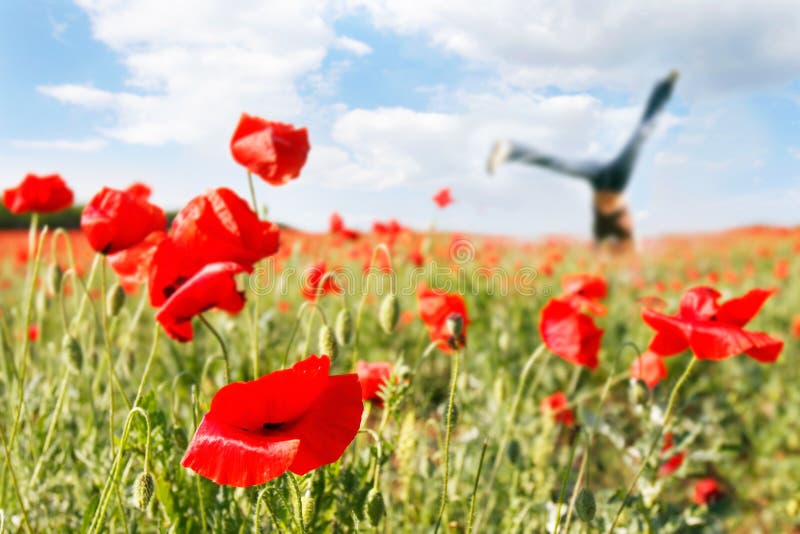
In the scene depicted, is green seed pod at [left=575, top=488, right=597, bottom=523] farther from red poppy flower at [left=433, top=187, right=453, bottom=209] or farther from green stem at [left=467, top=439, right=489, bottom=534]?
red poppy flower at [left=433, top=187, right=453, bottom=209]

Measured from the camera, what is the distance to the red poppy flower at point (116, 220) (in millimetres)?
1104

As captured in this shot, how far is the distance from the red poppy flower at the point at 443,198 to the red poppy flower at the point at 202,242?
2032 millimetres

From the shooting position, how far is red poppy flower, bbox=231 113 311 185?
122 cm

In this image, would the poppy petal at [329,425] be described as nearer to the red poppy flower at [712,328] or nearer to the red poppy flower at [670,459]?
the red poppy flower at [712,328]

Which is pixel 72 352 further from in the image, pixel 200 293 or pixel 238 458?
pixel 238 458

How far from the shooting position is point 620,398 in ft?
11.3

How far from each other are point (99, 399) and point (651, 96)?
6.60 meters

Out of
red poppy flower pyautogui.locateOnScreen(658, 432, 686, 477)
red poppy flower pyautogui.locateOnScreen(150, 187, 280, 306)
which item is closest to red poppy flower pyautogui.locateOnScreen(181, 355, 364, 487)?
red poppy flower pyautogui.locateOnScreen(150, 187, 280, 306)

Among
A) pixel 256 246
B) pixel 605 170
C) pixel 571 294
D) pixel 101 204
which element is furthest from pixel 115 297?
pixel 605 170

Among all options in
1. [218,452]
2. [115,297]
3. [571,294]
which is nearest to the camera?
[218,452]

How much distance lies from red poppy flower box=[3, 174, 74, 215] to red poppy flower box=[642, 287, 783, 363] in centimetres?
129

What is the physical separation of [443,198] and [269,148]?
185 cm

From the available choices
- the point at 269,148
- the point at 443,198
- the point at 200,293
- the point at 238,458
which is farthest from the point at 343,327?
the point at 443,198

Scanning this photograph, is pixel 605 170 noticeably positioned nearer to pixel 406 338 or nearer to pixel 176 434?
pixel 406 338
